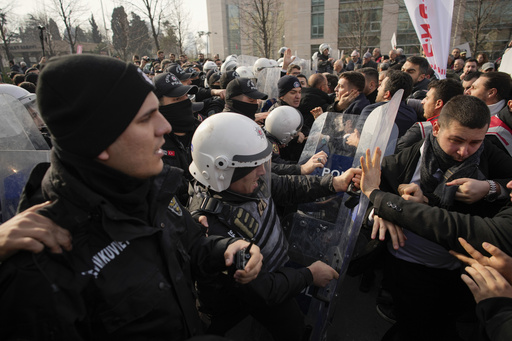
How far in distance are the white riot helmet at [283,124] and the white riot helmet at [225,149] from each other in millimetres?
1425

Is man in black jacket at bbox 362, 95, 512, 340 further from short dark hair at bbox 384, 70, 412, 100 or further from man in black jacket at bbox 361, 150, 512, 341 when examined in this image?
short dark hair at bbox 384, 70, 412, 100

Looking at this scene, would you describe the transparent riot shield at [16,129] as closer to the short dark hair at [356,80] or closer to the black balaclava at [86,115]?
the black balaclava at [86,115]

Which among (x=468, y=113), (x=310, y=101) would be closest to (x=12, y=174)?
(x=468, y=113)

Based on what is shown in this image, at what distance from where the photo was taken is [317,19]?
33188 millimetres

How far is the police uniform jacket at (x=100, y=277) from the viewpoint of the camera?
0.91m

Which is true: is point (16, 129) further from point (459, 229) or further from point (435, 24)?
point (435, 24)

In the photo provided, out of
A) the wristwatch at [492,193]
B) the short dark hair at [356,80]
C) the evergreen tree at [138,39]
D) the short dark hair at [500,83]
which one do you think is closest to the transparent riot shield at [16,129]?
the wristwatch at [492,193]

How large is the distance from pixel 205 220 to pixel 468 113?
1.86m

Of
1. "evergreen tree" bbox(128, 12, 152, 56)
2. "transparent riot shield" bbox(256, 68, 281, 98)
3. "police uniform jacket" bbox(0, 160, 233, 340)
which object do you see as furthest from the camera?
"evergreen tree" bbox(128, 12, 152, 56)

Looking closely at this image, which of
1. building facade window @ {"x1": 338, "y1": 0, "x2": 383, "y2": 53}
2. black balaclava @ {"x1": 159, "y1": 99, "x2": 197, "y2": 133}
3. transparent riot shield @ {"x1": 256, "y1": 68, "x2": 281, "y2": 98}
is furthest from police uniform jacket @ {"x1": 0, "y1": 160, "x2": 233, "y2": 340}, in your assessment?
building facade window @ {"x1": 338, "y1": 0, "x2": 383, "y2": 53}

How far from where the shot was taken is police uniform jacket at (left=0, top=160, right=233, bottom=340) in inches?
35.9

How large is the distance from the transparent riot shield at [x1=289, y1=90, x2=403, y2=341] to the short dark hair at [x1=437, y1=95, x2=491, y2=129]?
1.15 ft

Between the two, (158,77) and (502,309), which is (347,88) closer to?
(158,77)

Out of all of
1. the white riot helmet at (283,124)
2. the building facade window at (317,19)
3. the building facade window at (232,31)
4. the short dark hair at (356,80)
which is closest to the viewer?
the white riot helmet at (283,124)
